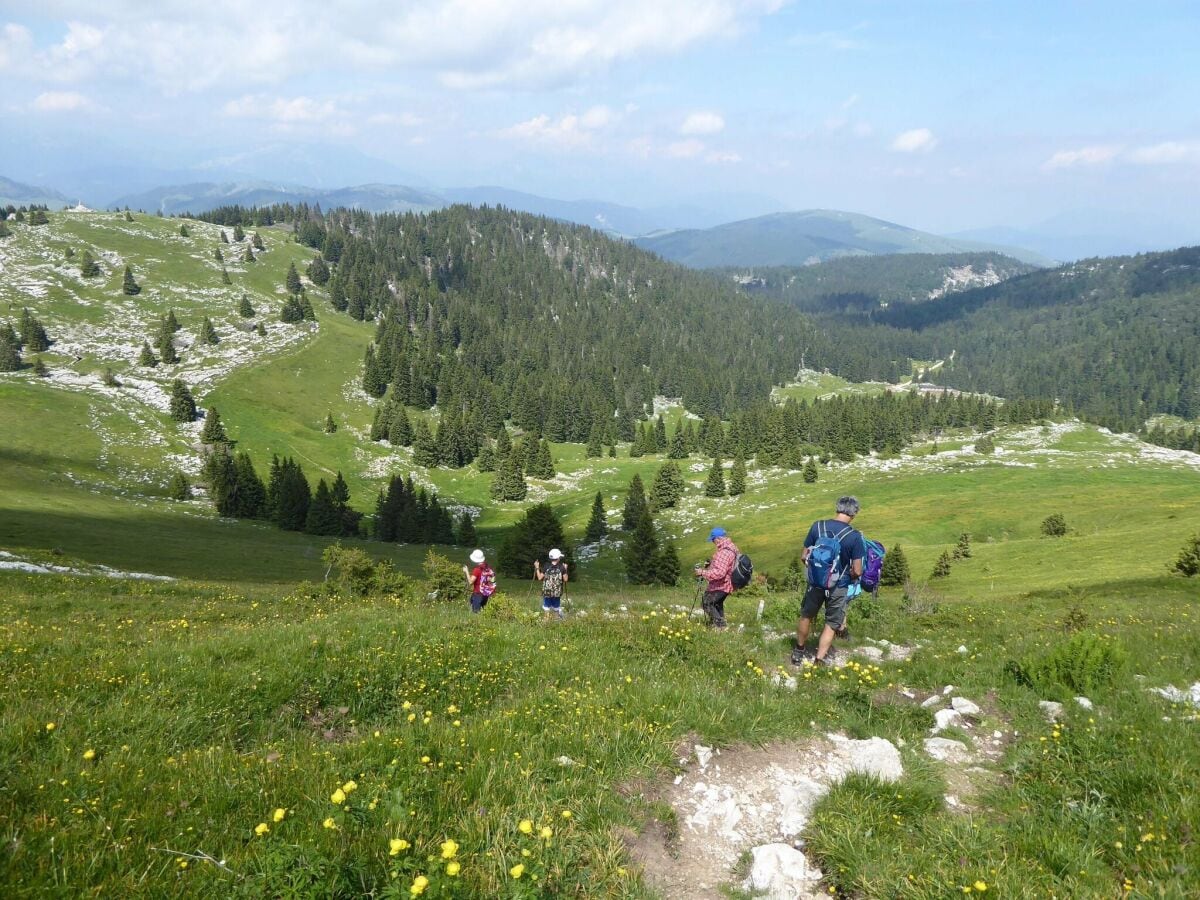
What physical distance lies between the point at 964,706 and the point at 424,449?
126 meters

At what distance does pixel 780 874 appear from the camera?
196 inches

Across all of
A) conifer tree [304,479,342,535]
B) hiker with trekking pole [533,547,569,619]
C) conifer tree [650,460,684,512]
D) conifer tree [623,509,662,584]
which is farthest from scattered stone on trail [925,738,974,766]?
conifer tree [650,460,684,512]

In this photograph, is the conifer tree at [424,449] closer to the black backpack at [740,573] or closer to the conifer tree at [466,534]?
the conifer tree at [466,534]

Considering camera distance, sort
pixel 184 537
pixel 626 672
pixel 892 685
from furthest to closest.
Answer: pixel 184 537
pixel 892 685
pixel 626 672

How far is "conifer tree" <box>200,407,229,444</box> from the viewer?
10625 cm

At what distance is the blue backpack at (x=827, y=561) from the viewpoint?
421 inches

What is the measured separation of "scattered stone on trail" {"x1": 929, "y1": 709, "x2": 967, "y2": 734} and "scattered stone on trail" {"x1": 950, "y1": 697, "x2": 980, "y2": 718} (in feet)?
0.46

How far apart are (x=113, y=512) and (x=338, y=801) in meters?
83.7

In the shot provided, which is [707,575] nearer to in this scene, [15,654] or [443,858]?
[443,858]

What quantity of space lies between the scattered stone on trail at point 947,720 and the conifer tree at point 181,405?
132 meters

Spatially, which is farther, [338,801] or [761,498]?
[761,498]

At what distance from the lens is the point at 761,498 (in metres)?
102

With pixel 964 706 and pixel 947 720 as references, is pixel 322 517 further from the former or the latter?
pixel 947 720

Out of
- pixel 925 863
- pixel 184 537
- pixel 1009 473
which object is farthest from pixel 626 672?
pixel 1009 473
